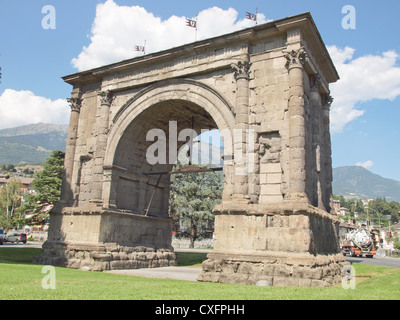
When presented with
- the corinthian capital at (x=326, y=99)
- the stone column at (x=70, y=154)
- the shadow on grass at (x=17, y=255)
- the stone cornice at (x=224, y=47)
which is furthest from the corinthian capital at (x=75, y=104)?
the corinthian capital at (x=326, y=99)

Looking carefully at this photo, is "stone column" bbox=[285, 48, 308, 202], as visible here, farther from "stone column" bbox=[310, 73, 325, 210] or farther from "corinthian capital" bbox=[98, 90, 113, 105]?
"corinthian capital" bbox=[98, 90, 113, 105]

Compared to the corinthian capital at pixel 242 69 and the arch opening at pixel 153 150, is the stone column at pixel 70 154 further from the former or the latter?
the corinthian capital at pixel 242 69

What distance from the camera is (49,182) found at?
34000mm

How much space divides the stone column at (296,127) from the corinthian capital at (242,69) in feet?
4.93

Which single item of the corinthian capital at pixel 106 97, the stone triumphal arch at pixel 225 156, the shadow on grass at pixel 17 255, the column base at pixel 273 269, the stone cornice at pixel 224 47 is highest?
the stone cornice at pixel 224 47

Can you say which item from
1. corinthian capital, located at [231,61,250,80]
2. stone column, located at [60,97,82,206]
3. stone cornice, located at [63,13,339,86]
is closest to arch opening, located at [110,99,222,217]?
stone cornice, located at [63,13,339,86]

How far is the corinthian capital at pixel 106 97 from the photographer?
17.0m

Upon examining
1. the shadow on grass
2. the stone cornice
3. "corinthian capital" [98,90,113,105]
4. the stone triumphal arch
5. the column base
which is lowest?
the shadow on grass

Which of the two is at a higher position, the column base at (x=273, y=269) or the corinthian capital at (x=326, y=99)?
the corinthian capital at (x=326, y=99)

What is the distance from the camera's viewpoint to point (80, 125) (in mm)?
18078

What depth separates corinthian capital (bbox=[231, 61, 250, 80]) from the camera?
13.3 m

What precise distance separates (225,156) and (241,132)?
105 cm
